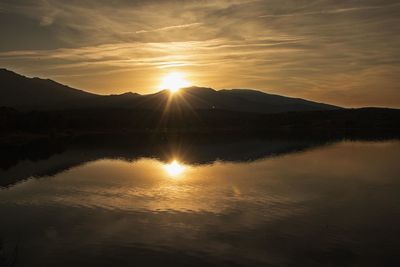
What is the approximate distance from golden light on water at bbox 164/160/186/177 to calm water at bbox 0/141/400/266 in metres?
0.30

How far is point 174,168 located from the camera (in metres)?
63.3

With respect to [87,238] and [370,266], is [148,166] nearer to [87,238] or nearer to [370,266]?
[87,238]

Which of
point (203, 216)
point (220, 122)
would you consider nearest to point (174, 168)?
point (203, 216)

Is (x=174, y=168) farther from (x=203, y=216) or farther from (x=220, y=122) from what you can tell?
(x=220, y=122)

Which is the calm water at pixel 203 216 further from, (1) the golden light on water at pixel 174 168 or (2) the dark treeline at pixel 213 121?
(2) the dark treeline at pixel 213 121

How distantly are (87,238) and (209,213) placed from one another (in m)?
10.5

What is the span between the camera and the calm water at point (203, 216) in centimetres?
2433

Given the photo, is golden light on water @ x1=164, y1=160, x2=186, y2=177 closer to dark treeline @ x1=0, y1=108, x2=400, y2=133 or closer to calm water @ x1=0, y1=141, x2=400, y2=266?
calm water @ x1=0, y1=141, x2=400, y2=266

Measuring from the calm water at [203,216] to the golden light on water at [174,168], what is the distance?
0.98 feet

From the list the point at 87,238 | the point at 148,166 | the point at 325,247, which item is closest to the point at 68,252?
the point at 87,238

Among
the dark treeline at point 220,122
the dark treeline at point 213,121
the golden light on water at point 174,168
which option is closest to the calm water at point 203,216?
the golden light on water at point 174,168

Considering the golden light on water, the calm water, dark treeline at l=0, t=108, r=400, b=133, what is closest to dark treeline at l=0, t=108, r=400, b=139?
dark treeline at l=0, t=108, r=400, b=133

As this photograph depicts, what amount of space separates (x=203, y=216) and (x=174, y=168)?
30.2 m

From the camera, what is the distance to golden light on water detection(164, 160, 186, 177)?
58.4 meters
